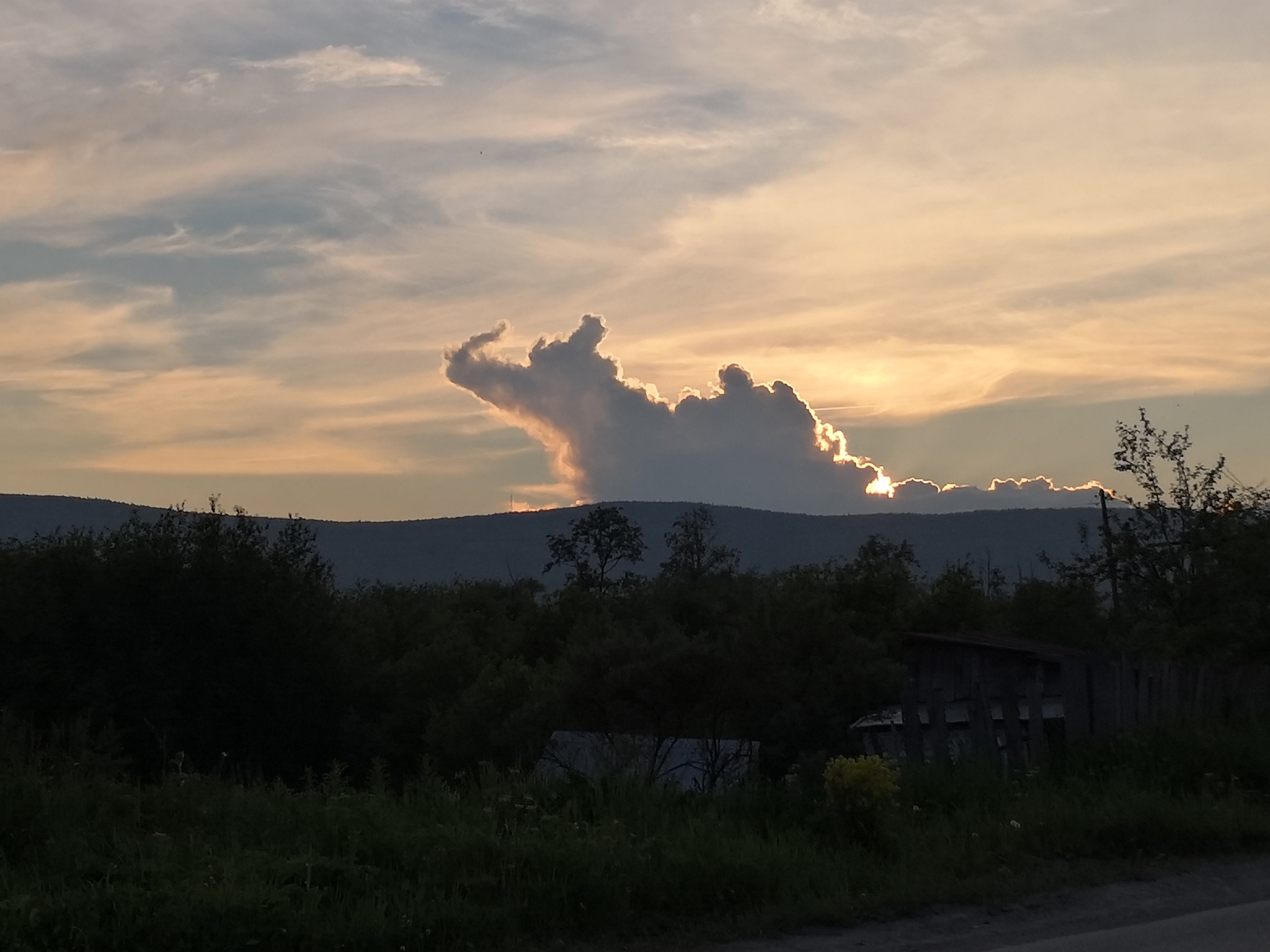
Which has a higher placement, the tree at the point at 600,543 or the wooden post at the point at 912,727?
the tree at the point at 600,543

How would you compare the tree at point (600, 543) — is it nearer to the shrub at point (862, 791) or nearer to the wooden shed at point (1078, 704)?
the wooden shed at point (1078, 704)

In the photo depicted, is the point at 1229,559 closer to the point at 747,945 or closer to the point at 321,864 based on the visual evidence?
the point at 747,945

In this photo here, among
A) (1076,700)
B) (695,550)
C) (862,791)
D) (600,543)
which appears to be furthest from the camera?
(600,543)

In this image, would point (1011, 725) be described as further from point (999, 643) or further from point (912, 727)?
point (999, 643)

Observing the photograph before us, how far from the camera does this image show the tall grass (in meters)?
7.19

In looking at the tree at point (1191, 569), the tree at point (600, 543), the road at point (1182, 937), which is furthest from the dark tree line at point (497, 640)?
the tree at point (600, 543)

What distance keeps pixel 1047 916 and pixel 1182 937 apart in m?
0.82

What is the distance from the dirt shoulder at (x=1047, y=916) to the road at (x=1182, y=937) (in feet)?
0.41

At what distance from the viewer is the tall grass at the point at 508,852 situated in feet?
23.6

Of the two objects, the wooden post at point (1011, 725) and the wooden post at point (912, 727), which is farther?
the wooden post at point (912, 727)

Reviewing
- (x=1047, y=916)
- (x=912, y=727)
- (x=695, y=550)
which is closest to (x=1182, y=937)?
(x=1047, y=916)

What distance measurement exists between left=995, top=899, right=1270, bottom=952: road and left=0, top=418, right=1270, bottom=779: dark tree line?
11.2 meters

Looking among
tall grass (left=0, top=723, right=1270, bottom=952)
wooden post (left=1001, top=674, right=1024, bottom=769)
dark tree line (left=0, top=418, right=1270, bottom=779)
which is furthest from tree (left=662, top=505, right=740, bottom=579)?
tall grass (left=0, top=723, right=1270, bottom=952)

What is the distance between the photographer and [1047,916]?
27.2 ft
